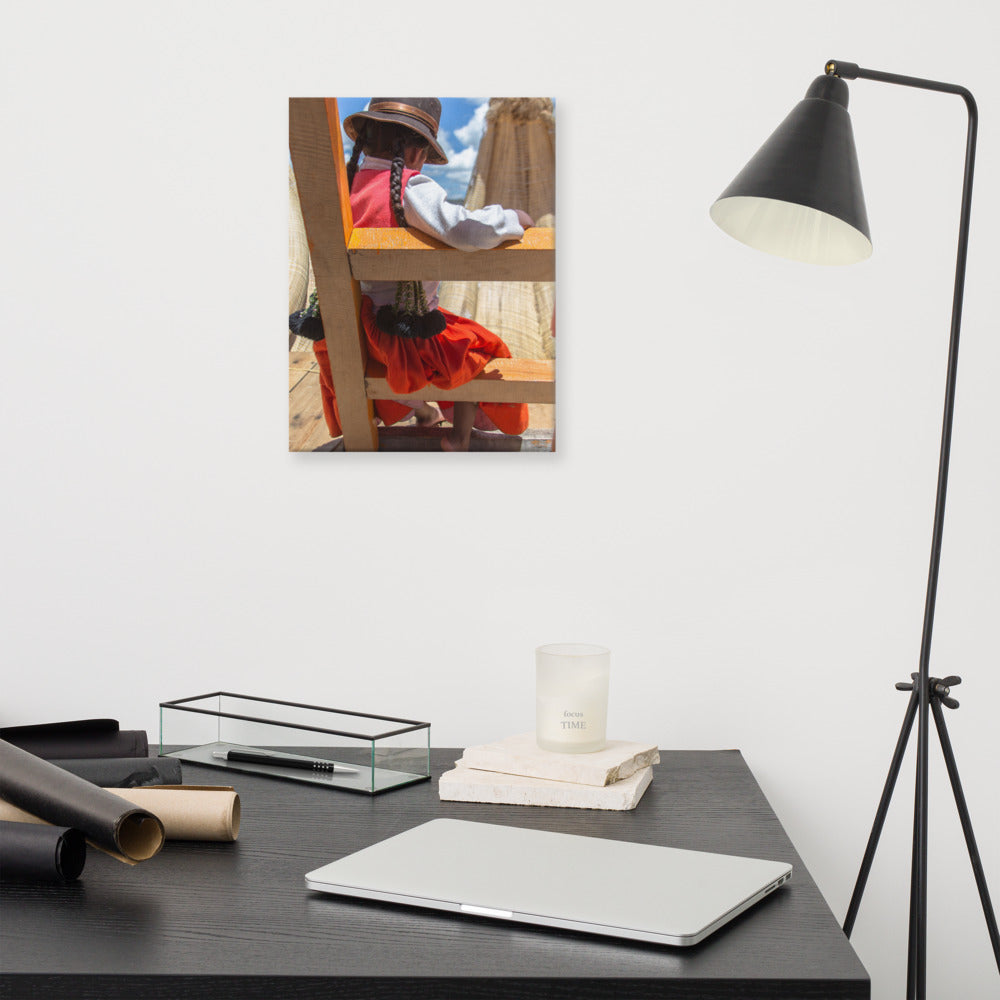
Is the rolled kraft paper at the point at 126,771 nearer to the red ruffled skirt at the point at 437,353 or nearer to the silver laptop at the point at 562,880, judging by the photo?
the silver laptop at the point at 562,880

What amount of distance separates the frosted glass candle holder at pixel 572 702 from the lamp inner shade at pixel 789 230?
0.54 metres

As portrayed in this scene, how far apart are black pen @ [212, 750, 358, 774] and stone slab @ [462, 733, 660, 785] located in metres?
0.16

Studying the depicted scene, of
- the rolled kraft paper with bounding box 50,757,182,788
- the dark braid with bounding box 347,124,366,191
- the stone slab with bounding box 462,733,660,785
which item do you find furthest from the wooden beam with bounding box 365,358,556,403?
the rolled kraft paper with bounding box 50,757,182,788

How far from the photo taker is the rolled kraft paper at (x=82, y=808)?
2.86ft

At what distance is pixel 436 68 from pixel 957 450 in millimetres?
915

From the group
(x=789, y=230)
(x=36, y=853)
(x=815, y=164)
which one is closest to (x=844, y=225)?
(x=789, y=230)

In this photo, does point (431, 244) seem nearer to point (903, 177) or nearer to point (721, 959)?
point (903, 177)

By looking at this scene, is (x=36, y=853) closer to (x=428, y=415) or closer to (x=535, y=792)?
(x=535, y=792)

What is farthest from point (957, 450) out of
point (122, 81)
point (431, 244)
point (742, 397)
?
point (122, 81)

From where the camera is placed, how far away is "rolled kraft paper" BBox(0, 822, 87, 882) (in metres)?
0.86

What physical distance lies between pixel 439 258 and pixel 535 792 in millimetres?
757

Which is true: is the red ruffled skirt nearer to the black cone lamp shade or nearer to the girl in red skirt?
the girl in red skirt

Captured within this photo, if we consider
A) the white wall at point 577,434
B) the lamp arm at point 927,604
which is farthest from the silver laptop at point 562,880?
the white wall at point 577,434

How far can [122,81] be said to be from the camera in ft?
5.09
